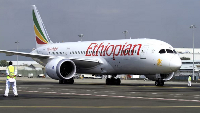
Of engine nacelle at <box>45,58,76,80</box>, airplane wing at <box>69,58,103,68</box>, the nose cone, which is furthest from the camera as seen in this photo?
airplane wing at <box>69,58,103,68</box>

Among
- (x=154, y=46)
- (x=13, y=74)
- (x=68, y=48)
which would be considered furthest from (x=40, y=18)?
(x=13, y=74)

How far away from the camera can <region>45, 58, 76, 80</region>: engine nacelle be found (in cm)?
4012

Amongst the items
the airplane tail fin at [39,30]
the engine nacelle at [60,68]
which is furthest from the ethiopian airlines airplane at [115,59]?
the airplane tail fin at [39,30]

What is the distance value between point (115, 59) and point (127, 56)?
5.78 feet

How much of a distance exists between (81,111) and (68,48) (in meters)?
34.2

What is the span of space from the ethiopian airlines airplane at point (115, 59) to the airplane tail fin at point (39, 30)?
3.58 metres

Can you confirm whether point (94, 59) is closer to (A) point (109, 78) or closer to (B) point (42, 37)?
(A) point (109, 78)

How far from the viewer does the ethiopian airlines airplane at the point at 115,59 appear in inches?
1454

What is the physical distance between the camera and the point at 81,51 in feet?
149

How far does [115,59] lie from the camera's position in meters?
40.4

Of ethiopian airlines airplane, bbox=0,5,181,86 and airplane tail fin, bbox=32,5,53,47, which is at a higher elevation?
airplane tail fin, bbox=32,5,53,47

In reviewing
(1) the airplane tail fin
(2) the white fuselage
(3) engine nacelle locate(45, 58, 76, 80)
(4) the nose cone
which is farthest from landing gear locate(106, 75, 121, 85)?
(1) the airplane tail fin

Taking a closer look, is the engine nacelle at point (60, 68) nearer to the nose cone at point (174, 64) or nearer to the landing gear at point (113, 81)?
the landing gear at point (113, 81)

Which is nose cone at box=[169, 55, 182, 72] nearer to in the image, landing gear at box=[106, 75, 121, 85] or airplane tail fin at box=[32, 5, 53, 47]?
landing gear at box=[106, 75, 121, 85]
